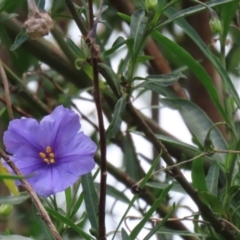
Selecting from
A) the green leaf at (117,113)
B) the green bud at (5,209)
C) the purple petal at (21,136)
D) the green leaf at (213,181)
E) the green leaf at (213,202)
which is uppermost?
the green leaf at (117,113)

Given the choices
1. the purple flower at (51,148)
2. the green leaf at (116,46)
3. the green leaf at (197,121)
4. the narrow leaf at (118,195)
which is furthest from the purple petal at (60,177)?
the narrow leaf at (118,195)

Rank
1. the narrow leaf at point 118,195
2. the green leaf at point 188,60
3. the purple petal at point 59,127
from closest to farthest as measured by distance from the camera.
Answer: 1. the purple petal at point 59,127
2. the green leaf at point 188,60
3. the narrow leaf at point 118,195

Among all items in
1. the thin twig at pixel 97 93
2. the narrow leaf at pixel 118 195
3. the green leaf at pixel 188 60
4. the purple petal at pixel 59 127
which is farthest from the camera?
the narrow leaf at pixel 118 195

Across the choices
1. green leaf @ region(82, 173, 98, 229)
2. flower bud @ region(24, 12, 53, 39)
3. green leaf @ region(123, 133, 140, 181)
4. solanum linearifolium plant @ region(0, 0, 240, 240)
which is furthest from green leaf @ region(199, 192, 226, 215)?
green leaf @ region(123, 133, 140, 181)

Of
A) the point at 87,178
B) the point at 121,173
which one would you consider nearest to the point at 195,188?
the point at 87,178

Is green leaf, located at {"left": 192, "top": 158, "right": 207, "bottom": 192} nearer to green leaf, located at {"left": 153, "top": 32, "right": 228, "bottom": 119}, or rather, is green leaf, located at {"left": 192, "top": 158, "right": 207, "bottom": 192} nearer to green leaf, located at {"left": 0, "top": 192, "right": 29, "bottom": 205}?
green leaf, located at {"left": 153, "top": 32, "right": 228, "bottom": 119}

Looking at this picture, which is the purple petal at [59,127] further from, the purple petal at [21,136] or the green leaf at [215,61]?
the green leaf at [215,61]

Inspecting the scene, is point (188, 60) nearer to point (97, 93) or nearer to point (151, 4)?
point (151, 4)
